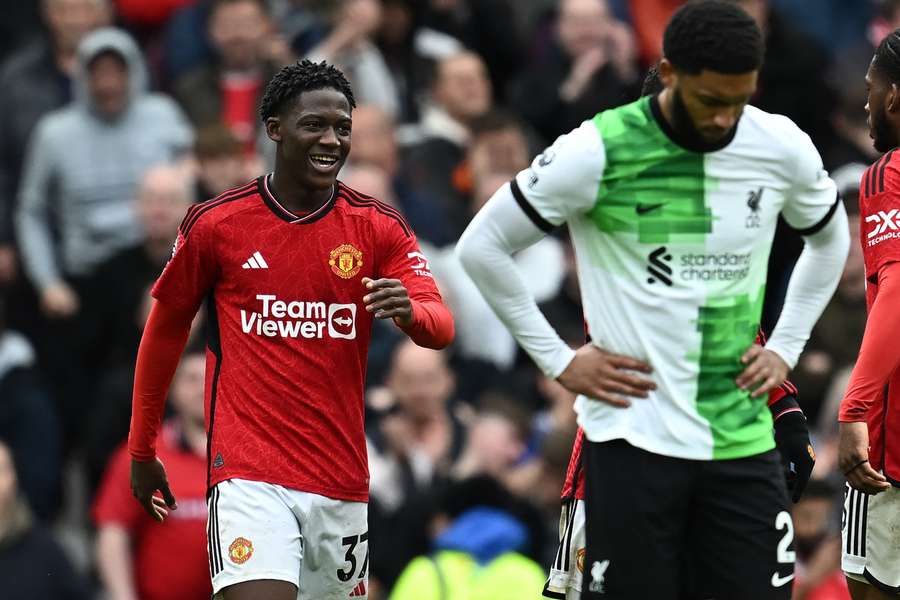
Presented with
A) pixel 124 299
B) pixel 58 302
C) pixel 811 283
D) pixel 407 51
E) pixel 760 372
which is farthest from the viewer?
pixel 407 51

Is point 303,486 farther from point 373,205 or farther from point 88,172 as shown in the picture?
point 88,172

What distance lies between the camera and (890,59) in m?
6.99

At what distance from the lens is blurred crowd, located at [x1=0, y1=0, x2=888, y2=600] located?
10.8 meters

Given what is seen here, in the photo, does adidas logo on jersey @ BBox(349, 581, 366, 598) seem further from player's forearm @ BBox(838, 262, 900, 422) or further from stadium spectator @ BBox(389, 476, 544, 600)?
stadium spectator @ BBox(389, 476, 544, 600)

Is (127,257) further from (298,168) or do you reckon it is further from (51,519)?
(298,168)

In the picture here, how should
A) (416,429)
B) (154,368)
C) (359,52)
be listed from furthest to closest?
(359,52)
(416,429)
(154,368)

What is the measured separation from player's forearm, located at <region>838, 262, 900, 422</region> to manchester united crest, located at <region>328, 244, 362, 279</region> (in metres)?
1.93

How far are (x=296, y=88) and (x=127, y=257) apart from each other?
540 centimetres

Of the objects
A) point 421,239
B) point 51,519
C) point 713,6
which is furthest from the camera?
point 421,239

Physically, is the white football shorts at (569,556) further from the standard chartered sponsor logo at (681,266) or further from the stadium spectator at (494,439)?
the stadium spectator at (494,439)

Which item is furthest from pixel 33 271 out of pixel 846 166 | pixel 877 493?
pixel 877 493

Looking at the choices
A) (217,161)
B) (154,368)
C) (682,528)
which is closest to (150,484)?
(154,368)

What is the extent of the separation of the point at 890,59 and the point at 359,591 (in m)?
2.94

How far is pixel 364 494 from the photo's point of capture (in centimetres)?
725
